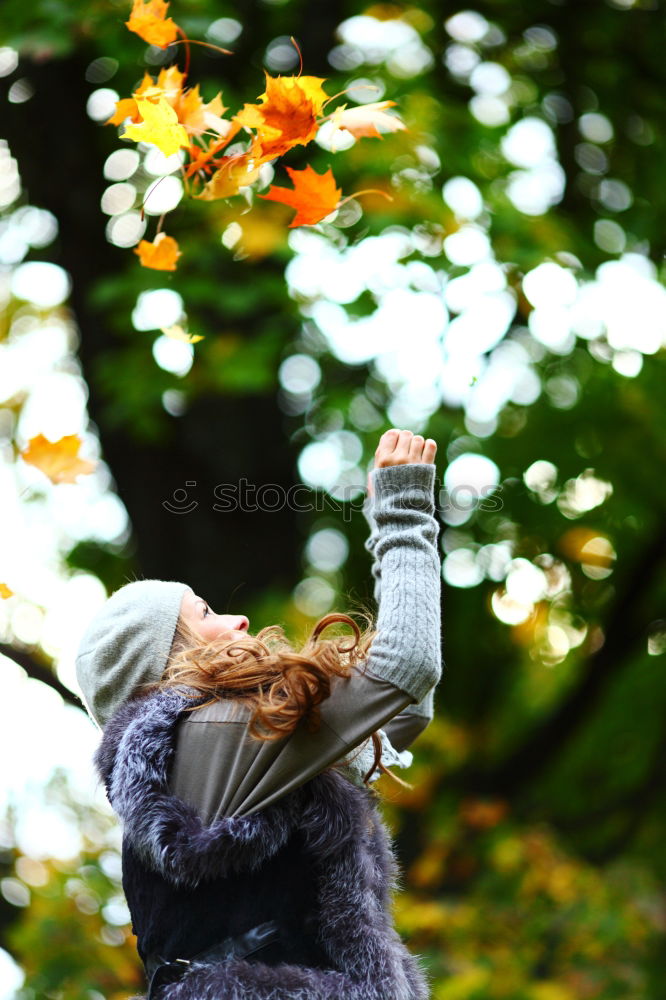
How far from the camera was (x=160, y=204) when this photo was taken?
4.91 m

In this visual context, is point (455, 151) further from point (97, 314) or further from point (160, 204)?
point (97, 314)

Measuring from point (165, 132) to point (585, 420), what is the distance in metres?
3.72

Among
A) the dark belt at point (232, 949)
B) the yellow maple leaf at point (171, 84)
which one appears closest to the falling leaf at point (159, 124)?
the yellow maple leaf at point (171, 84)

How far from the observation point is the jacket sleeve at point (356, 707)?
1947 millimetres

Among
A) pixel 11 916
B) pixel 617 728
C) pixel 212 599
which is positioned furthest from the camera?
pixel 617 728

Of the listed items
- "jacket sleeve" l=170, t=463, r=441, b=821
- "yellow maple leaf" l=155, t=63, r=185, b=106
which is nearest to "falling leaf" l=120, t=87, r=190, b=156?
"yellow maple leaf" l=155, t=63, r=185, b=106

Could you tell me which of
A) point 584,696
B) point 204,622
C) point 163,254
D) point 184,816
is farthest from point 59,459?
point 584,696

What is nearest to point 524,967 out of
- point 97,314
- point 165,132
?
point 97,314

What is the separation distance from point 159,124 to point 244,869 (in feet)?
4.69

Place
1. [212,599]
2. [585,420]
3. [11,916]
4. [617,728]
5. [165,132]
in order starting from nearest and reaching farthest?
[165,132], [212,599], [585,420], [11,916], [617,728]

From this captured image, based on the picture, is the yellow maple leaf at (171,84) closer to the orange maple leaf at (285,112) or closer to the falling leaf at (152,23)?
the falling leaf at (152,23)

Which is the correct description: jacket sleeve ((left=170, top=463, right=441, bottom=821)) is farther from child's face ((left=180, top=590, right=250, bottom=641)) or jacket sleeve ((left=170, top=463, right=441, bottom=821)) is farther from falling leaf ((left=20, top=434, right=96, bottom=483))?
falling leaf ((left=20, top=434, right=96, bottom=483))

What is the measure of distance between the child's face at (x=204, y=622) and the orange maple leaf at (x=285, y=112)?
901 mm

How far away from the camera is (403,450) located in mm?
2168
